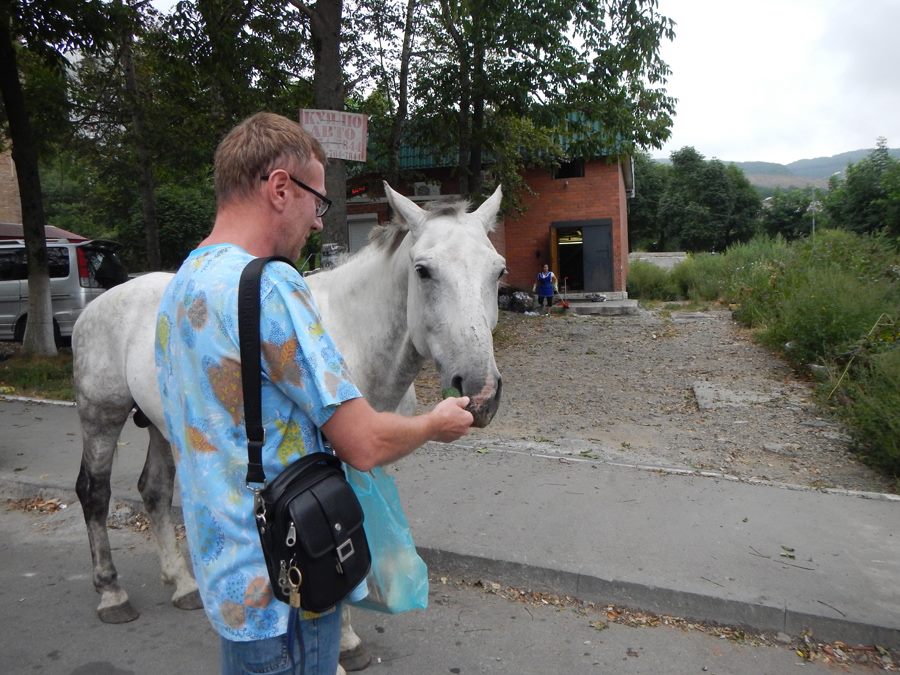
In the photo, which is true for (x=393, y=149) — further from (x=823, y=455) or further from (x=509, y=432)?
(x=823, y=455)

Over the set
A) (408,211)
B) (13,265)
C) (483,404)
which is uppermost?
(13,265)

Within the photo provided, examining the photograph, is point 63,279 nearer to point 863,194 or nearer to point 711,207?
point 863,194

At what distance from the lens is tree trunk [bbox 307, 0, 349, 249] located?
7332 mm

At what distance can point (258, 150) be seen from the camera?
4.74ft

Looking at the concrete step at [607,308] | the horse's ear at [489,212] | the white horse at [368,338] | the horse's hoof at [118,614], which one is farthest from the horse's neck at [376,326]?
the concrete step at [607,308]

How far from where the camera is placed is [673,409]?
750cm

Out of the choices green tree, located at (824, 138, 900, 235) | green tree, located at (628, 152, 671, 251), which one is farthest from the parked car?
green tree, located at (628, 152, 671, 251)

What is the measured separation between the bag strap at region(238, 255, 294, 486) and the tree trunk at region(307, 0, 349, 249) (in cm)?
604

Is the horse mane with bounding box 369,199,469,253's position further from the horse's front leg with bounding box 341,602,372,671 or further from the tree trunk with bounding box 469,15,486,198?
the tree trunk with bounding box 469,15,486,198

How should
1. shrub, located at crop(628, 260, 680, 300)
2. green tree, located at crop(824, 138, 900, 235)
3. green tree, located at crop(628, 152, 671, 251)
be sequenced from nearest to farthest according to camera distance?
green tree, located at crop(824, 138, 900, 235), shrub, located at crop(628, 260, 680, 300), green tree, located at crop(628, 152, 671, 251)

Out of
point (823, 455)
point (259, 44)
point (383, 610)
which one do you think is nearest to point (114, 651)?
point (383, 610)

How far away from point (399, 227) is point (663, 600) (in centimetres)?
253

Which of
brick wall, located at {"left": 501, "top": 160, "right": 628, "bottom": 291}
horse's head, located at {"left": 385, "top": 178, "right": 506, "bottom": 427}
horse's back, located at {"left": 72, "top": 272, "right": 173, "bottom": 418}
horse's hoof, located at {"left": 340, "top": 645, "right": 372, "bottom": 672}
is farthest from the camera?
brick wall, located at {"left": 501, "top": 160, "right": 628, "bottom": 291}

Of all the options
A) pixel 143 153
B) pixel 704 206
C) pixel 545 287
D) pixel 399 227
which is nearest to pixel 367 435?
pixel 399 227
